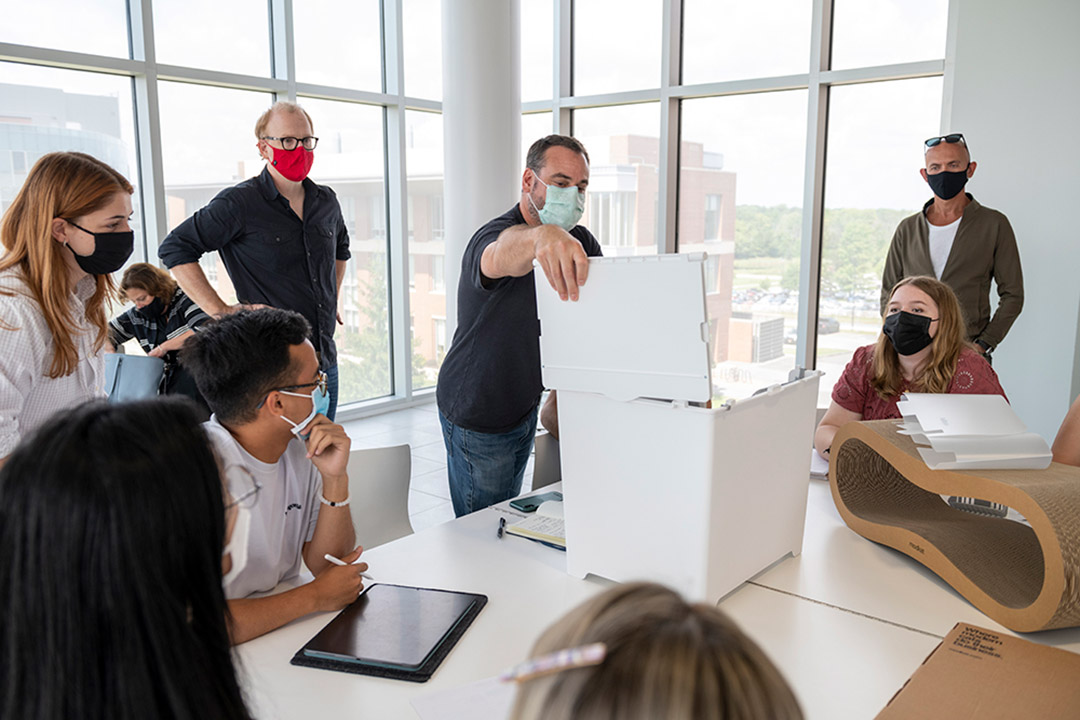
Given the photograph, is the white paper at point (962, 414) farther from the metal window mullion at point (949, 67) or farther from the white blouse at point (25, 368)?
the metal window mullion at point (949, 67)

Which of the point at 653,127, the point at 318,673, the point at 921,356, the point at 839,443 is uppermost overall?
the point at 653,127

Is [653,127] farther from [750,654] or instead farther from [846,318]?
[750,654]

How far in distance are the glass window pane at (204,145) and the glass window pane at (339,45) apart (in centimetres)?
43

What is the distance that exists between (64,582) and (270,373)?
0.95 meters

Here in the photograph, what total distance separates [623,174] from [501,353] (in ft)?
13.2

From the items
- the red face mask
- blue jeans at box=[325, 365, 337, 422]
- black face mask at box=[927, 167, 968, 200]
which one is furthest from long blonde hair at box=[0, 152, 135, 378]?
black face mask at box=[927, 167, 968, 200]

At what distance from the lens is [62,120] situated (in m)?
4.03

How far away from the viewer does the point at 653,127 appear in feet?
18.7

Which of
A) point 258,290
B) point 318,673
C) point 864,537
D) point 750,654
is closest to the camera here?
point 750,654

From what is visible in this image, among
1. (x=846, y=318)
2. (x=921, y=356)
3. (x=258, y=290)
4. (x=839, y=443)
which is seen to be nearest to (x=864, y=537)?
(x=839, y=443)

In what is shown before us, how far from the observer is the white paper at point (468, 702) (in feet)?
3.56

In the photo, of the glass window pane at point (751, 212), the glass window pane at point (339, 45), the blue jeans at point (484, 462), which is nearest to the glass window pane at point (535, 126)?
the glass window pane at point (751, 212)

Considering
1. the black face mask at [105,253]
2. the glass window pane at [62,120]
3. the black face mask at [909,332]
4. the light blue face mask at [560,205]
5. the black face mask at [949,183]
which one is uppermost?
the glass window pane at [62,120]

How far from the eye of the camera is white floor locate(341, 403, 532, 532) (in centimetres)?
387
